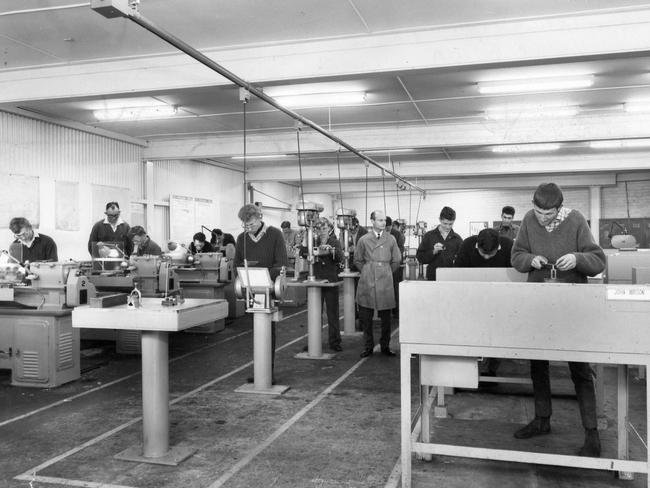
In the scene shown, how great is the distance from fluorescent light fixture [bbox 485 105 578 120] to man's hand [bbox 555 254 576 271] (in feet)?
14.7

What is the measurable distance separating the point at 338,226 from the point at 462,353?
444 centimetres

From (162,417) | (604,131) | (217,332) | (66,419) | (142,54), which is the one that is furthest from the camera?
(604,131)

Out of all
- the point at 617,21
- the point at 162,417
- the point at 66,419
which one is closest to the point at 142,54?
the point at 66,419

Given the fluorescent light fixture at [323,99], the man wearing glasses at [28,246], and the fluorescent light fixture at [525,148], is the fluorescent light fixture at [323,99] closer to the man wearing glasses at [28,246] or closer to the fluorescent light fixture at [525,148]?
the man wearing glasses at [28,246]

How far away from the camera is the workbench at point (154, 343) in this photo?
2.47 meters

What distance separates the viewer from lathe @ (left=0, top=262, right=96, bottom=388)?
4.02 metres

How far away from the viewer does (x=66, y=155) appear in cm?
705

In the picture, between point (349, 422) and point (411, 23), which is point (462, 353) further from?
point (411, 23)

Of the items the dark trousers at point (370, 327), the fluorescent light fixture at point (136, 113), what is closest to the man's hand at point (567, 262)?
the dark trousers at point (370, 327)

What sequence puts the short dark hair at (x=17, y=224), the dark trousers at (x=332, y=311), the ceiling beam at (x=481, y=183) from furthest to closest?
the ceiling beam at (x=481, y=183) < the dark trousers at (x=332, y=311) < the short dark hair at (x=17, y=224)

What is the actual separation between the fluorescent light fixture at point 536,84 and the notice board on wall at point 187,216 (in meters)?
5.37

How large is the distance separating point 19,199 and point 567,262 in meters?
5.88

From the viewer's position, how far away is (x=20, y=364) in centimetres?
407

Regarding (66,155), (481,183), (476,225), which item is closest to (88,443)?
(66,155)
